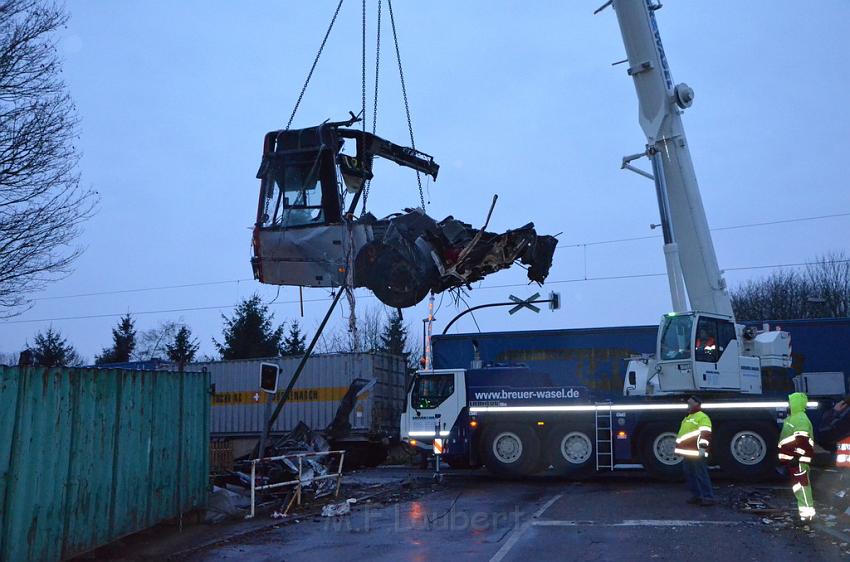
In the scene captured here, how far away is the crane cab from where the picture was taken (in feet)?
51.1

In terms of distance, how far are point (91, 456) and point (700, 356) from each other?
11.2 m

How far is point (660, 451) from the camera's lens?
16.6 metres

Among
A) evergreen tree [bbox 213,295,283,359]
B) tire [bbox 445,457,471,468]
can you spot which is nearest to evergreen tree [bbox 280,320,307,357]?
evergreen tree [bbox 213,295,283,359]

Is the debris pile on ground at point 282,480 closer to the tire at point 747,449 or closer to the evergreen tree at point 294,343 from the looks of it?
the tire at point 747,449

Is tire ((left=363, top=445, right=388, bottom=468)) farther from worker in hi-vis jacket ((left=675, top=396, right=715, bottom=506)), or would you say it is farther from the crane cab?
Answer: worker in hi-vis jacket ((left=675, top=396, right=715, bottom=506))

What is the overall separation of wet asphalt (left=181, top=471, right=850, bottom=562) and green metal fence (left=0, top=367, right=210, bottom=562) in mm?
1234

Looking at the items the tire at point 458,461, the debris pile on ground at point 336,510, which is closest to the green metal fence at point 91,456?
the debris pile on ground at point 336,510

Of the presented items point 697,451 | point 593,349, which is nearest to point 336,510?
point 697,451

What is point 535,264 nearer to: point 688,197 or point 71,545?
point 688,197

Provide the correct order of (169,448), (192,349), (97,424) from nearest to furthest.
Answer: (97,424) < (169,448) < (192,349)

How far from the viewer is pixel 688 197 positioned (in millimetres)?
16281

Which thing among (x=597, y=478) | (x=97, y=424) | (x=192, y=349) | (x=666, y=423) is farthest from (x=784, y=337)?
(x=192, y=349)

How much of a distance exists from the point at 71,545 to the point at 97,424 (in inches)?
52.1

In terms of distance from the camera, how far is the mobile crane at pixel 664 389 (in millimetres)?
15969
